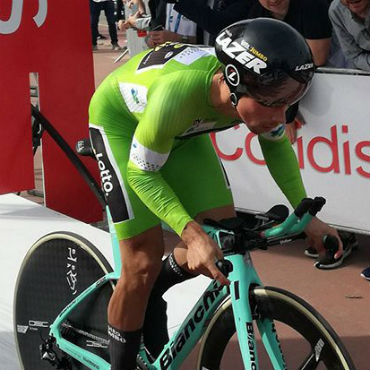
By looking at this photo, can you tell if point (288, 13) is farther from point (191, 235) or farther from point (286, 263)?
point (191, 235)

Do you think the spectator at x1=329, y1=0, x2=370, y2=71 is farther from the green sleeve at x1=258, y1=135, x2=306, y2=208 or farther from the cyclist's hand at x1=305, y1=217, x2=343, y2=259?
the cyclist's hand at x1=305, y1=217, x2=343, y2=259

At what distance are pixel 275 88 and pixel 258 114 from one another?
114 mm

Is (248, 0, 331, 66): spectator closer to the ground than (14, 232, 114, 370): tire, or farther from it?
farther from it

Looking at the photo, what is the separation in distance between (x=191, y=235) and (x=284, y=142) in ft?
2.24

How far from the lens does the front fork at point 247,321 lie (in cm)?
313

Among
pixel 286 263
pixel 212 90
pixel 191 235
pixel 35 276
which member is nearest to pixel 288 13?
pixel 286 263

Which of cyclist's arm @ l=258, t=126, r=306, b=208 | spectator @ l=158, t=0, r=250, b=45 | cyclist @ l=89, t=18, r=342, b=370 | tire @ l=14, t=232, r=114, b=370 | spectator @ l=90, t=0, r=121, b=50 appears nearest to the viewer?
cyclist @ l=89, t=18, r=342, b=370

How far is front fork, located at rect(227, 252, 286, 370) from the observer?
3.13 metres

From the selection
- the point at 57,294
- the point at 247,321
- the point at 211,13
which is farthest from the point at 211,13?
the point at 247,321

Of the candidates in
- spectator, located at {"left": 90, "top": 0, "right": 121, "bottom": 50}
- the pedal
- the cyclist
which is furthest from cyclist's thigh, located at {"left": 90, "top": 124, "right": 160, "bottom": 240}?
spectator, located at {"left": 90, "top": 0, "right": 121, "bottom": 50}

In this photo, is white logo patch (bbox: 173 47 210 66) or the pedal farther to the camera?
the pedal

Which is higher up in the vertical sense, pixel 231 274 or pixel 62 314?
pixel 231 274

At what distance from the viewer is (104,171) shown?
11.7 ft

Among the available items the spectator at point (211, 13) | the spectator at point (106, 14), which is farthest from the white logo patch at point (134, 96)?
the spectator at point (106, 14)
